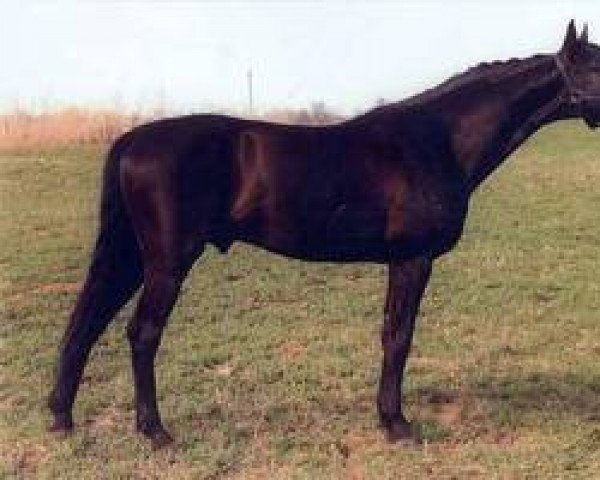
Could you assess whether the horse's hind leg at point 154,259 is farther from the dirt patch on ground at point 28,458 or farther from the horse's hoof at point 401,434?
the horse's hoof at point 401,434

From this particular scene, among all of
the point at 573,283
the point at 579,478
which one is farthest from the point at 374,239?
the point at 573,283

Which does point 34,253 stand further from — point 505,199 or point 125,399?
point 505,199

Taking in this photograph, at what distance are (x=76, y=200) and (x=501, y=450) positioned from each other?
11.2 meters

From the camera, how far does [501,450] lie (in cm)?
640

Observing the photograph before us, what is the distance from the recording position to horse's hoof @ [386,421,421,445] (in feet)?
21.6

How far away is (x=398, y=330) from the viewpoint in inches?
263

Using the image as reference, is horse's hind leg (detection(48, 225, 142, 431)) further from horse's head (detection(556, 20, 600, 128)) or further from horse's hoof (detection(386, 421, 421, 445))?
horse's head (detection(556, 20, 600, 128))

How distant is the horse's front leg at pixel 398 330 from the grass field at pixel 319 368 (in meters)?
0.17

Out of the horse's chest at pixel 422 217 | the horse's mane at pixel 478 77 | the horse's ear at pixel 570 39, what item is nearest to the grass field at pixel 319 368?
the horse's chest at pixel 422 217

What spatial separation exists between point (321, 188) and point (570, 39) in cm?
189

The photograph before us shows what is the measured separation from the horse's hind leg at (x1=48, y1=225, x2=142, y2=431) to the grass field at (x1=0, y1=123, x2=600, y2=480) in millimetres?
256

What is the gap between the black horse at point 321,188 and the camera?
20.5 feet

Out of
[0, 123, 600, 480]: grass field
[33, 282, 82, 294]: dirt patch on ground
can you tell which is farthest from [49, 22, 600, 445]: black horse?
[33, 282, 82, 294]: dirt patch on ground

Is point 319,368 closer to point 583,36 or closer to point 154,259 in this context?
point 154,259
